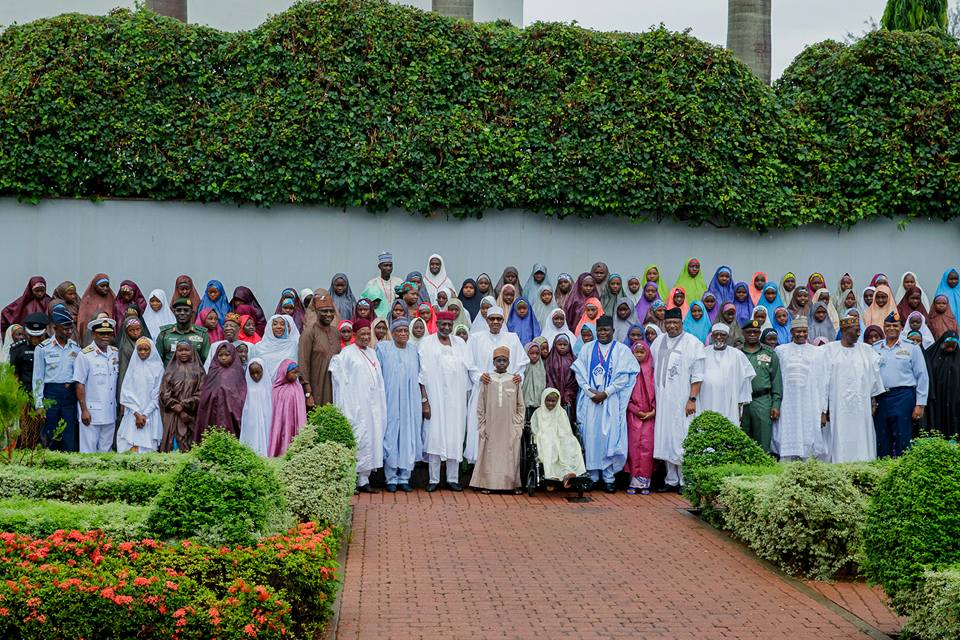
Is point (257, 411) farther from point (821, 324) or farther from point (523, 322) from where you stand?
point (821, 324)

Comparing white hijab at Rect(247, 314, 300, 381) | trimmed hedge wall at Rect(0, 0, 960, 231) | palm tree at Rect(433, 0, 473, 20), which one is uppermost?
palm tree at Rect(433, 0, 473, 20)

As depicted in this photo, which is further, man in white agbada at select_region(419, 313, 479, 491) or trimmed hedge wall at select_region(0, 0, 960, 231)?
trimmed hedge wall at select_region(0, 0, 960, 231)

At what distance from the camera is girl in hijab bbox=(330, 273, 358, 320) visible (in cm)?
1552

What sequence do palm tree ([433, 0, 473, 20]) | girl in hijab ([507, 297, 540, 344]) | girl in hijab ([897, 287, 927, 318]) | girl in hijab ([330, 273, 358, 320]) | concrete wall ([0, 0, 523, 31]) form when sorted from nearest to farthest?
girl in hijab ([507, 297, 540, 344]), girl in hijab ([330, 273, 358, 320]), girl in hijab ([897, 287, 927, 318]), palm tree ([433, 0, 473, 20]), concrete wall ([0, 0, 523, 31])

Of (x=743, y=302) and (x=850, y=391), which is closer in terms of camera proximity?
(x=850, y=391)

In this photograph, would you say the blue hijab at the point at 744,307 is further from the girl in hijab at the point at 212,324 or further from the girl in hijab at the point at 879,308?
the girl in hijab at the point at 212,324

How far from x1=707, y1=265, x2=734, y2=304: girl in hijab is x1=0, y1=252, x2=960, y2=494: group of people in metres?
1.00

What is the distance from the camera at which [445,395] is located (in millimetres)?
14008

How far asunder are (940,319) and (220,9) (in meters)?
14.2

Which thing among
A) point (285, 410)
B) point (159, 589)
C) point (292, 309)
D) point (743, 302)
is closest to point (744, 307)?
point (743, 302)

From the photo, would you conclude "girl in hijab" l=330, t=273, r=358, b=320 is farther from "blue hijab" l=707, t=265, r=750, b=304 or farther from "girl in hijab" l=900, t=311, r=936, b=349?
"girl in hijab" l=900, t=311, r=936, b=349

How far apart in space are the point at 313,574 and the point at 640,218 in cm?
1149

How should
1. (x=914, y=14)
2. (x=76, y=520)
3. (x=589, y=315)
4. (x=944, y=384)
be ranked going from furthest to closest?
(x=914, y=14), (x=589, y=315), (x=944, y=384), (x=76, y=520)

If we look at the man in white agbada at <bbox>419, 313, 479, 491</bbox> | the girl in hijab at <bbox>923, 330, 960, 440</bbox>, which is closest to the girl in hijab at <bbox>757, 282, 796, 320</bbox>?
the girl in hijab at <bbox>923, 330, 960, 440</bbox>
